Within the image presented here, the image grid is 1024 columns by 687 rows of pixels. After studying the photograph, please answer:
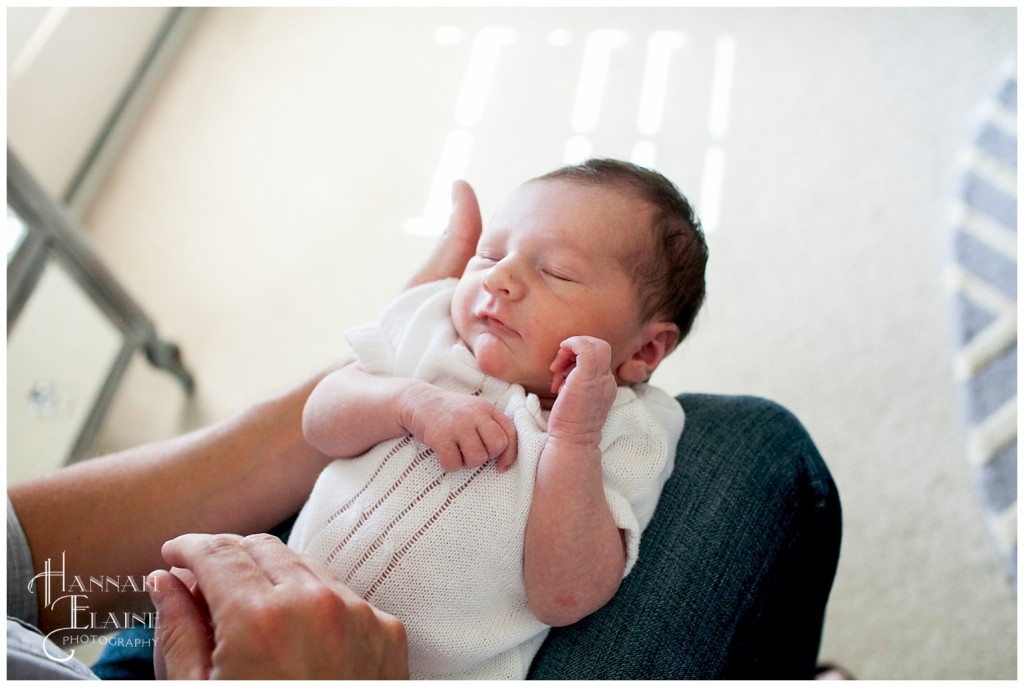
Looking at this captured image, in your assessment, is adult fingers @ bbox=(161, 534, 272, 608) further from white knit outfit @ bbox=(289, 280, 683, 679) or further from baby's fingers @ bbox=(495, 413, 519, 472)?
baby's fingers @ bbox=(495, 413, 519, 472)

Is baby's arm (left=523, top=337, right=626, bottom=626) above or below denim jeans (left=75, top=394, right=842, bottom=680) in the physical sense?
above

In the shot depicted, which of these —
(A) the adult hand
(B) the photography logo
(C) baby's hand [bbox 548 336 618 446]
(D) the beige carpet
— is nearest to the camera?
(A) the adult hand

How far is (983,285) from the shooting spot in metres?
1.69

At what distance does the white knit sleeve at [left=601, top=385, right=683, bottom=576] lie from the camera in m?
0.75

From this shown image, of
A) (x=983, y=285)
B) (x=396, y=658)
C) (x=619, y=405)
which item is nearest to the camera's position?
(x=396, y=658)

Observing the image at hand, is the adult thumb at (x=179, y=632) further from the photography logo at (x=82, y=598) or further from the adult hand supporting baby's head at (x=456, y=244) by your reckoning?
the adult hand supporting baby's head at (x=456, y=244)

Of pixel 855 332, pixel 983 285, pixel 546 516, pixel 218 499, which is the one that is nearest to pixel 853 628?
pixel 855 332

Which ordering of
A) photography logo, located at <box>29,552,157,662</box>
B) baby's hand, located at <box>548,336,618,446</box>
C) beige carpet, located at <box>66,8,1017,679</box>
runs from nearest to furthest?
baby's hand, located at <box>548,336,618,446</box>
photography logo, located at <box>29,552,157,662</box>
beige carpet, located at <box>66,8,1017,679</box>

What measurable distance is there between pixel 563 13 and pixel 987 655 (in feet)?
6.49

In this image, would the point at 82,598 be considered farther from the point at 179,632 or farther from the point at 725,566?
the point at 725,566

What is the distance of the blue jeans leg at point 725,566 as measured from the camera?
0.76 meters

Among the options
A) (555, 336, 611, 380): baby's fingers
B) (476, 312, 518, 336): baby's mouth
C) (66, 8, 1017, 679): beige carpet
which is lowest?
(66, 8, 1017, 679): beige carpet

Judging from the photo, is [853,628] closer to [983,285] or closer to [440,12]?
[983,285]

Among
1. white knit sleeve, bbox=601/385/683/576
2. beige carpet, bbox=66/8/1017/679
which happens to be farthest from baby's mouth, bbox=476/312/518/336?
beige carpet, bbox=66/8/1017/679
